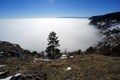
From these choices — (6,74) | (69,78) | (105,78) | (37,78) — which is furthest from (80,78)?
(6,74)

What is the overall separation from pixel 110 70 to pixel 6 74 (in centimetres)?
861

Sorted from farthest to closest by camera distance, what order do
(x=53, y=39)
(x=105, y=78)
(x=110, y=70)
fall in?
(x=53, y=39) → (x=110, y=70) → (x=105, y=78)

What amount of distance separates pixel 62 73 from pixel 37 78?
2.19m

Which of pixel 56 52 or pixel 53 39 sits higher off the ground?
pixel 53 39

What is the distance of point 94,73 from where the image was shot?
10422mm

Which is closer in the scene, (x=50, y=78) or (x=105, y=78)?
(x=105, y=78)

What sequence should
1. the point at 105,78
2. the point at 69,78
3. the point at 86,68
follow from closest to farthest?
the point at 105,78 → the point at 69,78 → the point at 86,68

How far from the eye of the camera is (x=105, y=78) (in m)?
9.39

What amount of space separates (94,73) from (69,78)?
6.33 ft

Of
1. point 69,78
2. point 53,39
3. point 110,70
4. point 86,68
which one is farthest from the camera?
point 53,39

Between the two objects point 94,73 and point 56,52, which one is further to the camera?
point 56,52

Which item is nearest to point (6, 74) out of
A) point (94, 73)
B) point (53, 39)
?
point (94, 73)

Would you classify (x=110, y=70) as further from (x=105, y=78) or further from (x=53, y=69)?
(x=53, y=69)

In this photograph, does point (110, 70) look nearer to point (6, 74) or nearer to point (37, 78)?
point (37, 78)
